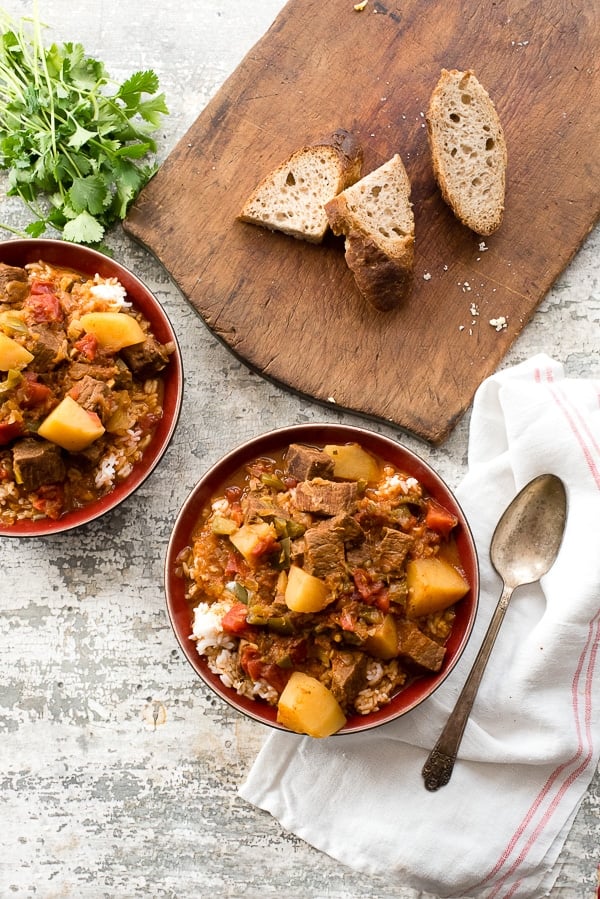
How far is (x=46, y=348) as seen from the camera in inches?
159

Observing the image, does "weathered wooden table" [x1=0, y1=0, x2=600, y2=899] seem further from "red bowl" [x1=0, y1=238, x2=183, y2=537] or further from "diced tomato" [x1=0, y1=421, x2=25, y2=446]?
"diced tomato" [x1=0, y1=421, x2=25, y2=446]

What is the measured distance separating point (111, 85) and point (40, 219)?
0.90 m

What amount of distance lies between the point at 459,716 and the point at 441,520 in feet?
3.31

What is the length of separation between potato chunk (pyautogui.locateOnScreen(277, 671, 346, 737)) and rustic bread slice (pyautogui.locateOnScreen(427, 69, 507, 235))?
256 cm

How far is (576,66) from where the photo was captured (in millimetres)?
4809

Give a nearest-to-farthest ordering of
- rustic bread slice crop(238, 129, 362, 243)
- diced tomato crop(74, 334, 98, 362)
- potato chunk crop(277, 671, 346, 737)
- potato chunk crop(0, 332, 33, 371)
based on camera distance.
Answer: potato chunk crop(277, 671, 346, 737), potato chunk crop(0, 332, 33, 371), diced tomato crop(74, 334, 98, 362), rustic bread slice crop(238, 129, 362, 243)

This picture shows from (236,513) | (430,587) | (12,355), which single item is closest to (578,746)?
(430,587)

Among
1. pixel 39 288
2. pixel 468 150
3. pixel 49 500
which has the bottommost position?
pixel 49 500

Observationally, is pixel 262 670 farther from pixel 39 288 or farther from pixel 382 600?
pixel 39 288

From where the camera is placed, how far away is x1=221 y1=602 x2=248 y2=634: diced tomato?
3.89 m

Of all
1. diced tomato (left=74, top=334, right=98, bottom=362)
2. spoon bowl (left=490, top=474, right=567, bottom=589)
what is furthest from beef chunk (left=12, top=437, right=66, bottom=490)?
spoon bowl (left=490, top=474, right=567, bottom=589)

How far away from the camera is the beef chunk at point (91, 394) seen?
4078mm

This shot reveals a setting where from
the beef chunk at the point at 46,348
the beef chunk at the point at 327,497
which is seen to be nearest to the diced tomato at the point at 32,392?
the beef chunk at the point at 46,348

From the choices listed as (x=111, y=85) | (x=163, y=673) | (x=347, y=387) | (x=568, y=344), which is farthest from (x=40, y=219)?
(x=568, y=344)
